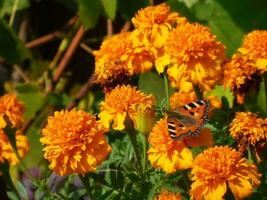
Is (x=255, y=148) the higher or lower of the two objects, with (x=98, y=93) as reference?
higher

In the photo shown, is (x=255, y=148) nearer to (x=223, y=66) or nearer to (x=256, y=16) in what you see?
(x=223, y=66)

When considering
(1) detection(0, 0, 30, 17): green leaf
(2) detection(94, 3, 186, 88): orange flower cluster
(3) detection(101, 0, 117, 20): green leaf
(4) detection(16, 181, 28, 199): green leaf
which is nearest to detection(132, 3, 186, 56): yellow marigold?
(2) detection(94, 3, 186, 88): orange flower cluster

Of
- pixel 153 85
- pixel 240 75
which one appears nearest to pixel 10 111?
pixel 153 85

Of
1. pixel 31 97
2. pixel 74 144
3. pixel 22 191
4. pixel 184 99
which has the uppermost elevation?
pixel 74 144

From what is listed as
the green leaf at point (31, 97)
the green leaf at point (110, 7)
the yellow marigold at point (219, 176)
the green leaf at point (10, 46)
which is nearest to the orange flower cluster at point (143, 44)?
the yellow marigold at point (219, 176)

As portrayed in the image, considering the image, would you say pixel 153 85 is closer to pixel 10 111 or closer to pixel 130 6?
pixel 10 111

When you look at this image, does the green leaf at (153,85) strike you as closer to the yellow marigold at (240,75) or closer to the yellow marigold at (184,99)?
the yellow marigold at (184,99)

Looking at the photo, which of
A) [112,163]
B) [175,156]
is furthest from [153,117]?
[112,163]
